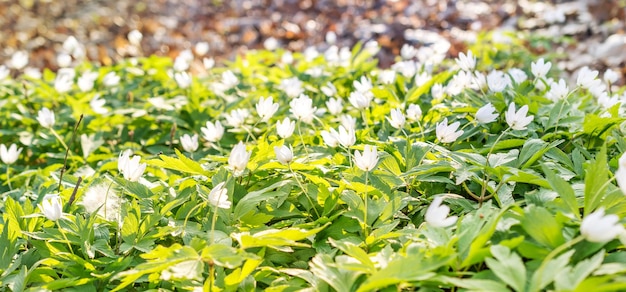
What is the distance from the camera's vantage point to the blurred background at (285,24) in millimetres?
5391

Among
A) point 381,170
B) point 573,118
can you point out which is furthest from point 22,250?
point 573,118

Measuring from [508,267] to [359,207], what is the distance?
1.57 feet

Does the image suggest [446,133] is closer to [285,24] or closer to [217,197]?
[217,197]

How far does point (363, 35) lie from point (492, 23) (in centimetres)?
143

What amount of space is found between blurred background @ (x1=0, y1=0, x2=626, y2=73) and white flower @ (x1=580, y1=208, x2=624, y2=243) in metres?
3.98

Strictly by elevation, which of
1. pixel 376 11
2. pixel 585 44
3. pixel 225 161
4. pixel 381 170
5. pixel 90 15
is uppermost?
pixel 381 170

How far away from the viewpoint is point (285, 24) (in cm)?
662

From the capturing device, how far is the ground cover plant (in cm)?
124

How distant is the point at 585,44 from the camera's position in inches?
203

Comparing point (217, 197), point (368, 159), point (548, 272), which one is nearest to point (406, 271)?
point (548, 272)

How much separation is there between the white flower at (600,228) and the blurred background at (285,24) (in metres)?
3.98

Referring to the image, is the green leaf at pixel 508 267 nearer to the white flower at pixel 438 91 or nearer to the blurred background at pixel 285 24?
the white flower at pixel 438 91

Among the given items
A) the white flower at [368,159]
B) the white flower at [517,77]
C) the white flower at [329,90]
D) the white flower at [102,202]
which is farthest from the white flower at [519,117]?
the white flower at [102,202]

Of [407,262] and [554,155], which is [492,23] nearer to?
[554,155]
